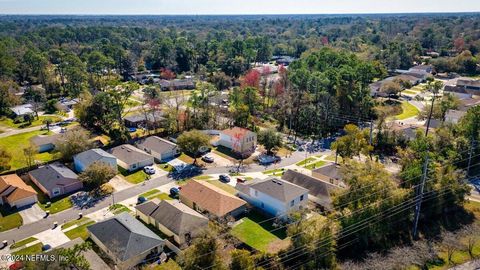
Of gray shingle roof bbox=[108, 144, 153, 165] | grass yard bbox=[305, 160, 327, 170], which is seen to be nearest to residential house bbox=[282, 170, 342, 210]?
grass yard bbox=[305, 160, 327, 170]

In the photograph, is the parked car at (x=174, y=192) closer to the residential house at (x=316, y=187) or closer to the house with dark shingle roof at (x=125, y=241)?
the house with dark shingle roof at (x=125, y=241)

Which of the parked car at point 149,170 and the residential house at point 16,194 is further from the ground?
the residential house at point 16,194

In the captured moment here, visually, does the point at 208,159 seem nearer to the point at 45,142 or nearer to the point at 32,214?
the point at 32,214

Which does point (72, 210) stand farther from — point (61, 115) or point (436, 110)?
point (436, 110)

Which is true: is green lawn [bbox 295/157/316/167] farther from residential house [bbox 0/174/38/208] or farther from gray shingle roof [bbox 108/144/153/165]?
residential house [bbox 0/174/38/208]

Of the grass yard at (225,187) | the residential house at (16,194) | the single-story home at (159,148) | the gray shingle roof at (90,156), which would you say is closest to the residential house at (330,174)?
the grass yard at (225,187)

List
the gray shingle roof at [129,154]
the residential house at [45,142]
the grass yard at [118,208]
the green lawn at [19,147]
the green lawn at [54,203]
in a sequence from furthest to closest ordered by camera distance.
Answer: the residential house at [45,142], the green lawn at [19,147], the gray shingle roof at [129,154], the green lawn at [54,203], the grass yard at [118,208]

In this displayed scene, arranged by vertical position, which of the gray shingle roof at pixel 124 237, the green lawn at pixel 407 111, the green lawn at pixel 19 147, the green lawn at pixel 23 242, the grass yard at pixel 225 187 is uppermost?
the gray shingle roof at pixel 124 237
